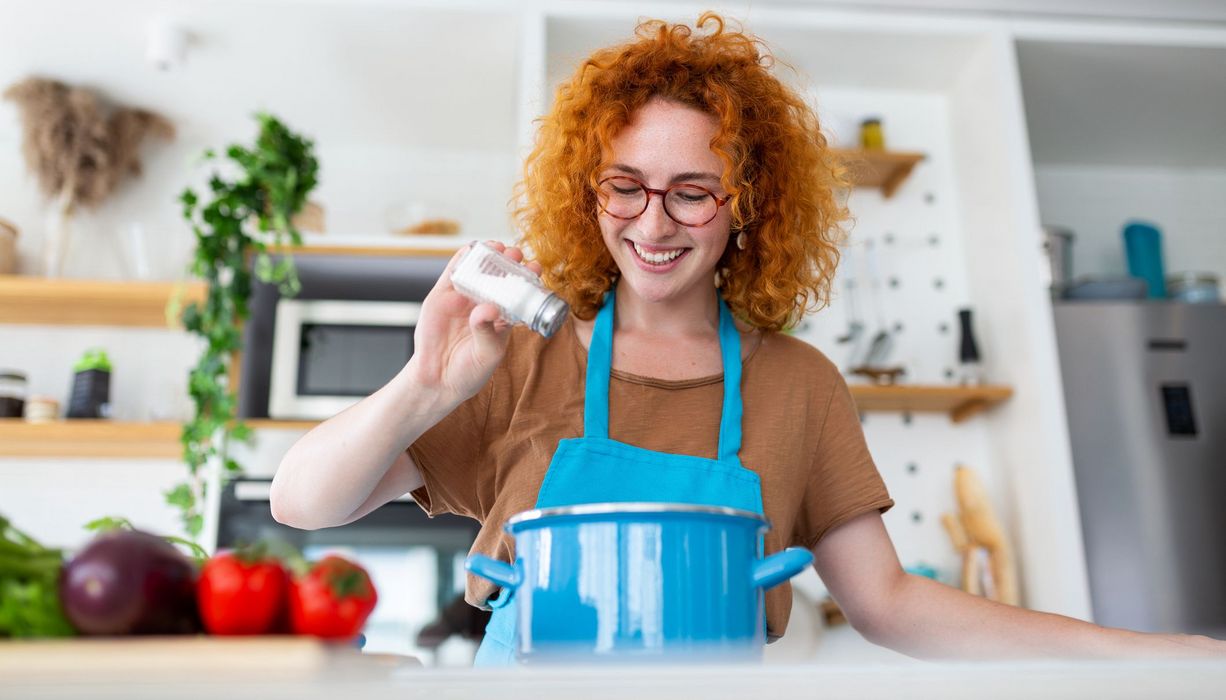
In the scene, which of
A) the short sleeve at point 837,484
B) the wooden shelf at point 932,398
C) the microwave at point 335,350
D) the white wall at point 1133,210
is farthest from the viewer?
the white wall at point 1133,210

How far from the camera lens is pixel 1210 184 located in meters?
3.48

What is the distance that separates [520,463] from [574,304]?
242 mm

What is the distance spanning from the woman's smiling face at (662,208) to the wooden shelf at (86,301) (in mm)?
1712

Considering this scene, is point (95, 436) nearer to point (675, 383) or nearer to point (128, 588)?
point (675, 383)

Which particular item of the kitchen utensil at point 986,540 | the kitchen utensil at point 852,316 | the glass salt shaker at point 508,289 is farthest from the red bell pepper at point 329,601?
the kitchen utensil at point 852,316

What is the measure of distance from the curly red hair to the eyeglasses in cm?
3

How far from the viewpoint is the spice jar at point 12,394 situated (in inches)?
102

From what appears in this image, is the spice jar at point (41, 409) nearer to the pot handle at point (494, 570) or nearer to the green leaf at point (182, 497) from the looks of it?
the green leaf at point (182, 497)

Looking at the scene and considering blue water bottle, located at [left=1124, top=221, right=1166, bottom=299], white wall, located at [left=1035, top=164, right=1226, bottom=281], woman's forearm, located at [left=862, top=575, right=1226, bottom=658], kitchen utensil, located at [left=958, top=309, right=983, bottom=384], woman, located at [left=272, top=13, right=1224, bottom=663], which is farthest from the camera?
white wall, located at [left=1035, top=164, right=1226, bottom=281]

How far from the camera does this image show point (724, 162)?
1.15 metres

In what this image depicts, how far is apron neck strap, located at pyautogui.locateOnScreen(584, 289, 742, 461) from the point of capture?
1123 mm

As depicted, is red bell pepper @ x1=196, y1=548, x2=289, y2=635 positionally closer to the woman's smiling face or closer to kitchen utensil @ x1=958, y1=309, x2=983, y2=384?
the woman's smiling face

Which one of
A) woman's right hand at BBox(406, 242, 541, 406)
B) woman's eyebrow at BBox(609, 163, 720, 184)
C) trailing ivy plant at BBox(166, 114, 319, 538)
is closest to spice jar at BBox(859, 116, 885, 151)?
trailing ivy plant at BBox(166, 114, 319, 538)

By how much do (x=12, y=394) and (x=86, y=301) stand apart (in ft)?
0.95
